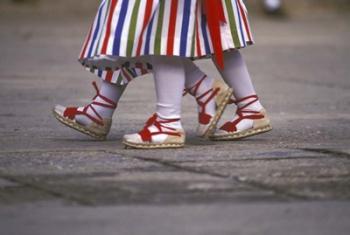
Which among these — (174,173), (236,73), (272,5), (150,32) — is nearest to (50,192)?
(174,173)

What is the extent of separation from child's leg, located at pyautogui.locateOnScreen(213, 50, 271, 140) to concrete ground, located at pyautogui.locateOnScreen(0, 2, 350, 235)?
80 millimetres

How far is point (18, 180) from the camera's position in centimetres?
532

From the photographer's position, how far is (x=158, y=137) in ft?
20.6

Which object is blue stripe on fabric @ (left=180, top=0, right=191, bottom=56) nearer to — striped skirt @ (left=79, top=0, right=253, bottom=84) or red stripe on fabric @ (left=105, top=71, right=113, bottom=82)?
striped skirt @ (left=79, top=0, right=253, bottom=84)

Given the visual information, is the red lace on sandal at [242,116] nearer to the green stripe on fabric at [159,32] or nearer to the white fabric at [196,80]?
the white fabric at [196,80]

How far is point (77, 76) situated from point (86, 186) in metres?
6.46

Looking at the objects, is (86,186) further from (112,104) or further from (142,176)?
(112,104)

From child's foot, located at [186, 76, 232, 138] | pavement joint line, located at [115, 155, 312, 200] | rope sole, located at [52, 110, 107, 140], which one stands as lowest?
rope sole, located at [52, 110, 107, 140]

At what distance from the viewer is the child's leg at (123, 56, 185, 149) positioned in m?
6.27

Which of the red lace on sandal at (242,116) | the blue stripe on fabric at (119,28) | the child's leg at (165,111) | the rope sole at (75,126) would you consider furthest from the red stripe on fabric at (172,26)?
the rope sole at (75,126)

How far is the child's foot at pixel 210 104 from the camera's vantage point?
6512mm

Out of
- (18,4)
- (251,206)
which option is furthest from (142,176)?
(18,4)

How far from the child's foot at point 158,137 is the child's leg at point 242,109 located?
1.47 feet

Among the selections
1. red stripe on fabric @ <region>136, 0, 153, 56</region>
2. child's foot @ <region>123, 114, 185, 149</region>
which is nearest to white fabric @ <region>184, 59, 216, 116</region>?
child's foot @ <region>123, 114, 185, 149</region>
